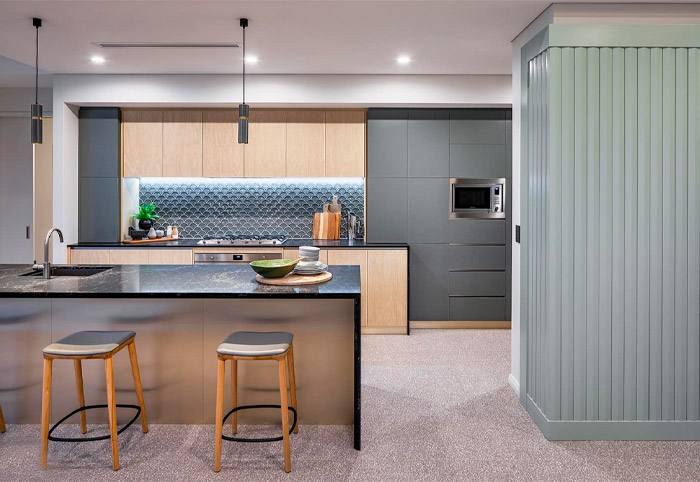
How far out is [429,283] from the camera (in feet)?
17.2

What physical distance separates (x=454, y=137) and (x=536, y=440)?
3213mm

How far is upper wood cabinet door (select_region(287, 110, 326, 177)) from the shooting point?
523 cm

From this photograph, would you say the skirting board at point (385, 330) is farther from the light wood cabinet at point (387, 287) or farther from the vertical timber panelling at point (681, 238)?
the vertical timber panelling at point (681, 238)

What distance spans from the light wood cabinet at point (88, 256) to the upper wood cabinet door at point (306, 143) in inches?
78.5

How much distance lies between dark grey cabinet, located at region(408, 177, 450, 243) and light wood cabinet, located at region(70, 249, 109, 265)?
3056 mm

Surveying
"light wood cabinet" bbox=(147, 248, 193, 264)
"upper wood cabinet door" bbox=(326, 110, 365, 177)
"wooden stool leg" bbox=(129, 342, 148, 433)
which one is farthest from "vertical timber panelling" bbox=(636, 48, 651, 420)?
"light wood cabinet" bbox=(147, 248, 193, 264)

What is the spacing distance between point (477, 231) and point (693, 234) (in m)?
2.47

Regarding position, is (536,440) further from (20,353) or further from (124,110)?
(124,110)

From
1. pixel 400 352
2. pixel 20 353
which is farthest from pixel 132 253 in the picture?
pixel 400 352

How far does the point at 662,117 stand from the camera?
111 inches

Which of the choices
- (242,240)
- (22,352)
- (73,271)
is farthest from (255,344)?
Answer: (242,240)

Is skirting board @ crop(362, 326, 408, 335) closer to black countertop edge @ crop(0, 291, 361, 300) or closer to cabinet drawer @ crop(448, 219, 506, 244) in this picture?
cabinet drawer @ crop(448, 219, 506, 244)

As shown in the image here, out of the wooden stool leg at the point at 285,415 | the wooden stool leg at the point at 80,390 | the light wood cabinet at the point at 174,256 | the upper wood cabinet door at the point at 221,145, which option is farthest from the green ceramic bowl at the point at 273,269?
the upper wood cabinet door at the point at 221,145

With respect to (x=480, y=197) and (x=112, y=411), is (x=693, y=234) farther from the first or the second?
(x=112, y=411)
